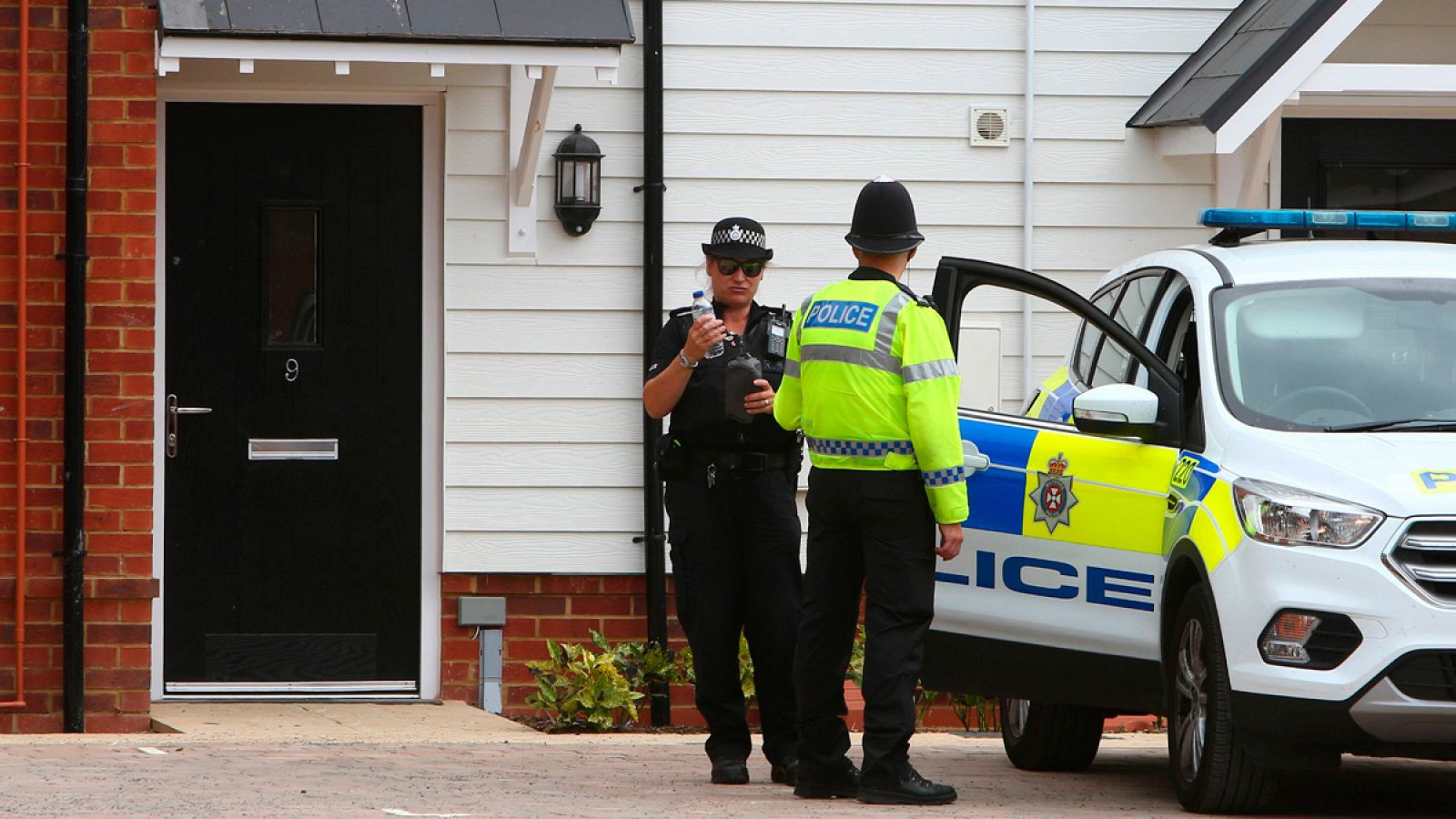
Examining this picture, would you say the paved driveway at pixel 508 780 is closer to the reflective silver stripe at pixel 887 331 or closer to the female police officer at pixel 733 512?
the female police officer at pixel 733 512

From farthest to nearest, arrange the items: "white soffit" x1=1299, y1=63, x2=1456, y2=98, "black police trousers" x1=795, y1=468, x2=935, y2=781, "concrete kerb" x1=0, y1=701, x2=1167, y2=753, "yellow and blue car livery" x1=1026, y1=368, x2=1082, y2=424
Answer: "white soffit" x1=1299, y1=63, x2=1456, y2=98 → "concrete kerb" x1=0, y1=701, x2=1167, y2=753 → "yellow and blue car livery" x1=1026, y1=368, x2=1082, y2=424 → "black police trousers" x1=795, y1=468, x2=935, y2=781

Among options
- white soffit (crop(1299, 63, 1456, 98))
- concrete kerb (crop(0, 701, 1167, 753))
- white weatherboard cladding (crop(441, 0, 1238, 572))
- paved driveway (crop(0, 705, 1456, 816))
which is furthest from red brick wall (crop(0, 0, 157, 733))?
white soffit (crop(1299, 63, 1456, 98))

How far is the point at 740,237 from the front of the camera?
687cm

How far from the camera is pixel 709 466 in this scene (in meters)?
6.88

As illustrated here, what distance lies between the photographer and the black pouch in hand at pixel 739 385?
6742 mm

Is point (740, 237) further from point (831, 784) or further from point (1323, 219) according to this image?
point (1323, 219)

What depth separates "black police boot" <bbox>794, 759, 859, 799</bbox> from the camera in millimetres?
6551

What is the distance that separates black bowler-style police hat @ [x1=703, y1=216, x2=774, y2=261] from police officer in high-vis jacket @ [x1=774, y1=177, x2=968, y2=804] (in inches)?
15.4

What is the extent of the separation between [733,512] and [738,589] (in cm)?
25

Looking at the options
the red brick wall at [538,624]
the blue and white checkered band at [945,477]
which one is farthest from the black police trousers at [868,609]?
the red brick wall at [538,624]

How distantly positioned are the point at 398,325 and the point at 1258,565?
4969 millimetres

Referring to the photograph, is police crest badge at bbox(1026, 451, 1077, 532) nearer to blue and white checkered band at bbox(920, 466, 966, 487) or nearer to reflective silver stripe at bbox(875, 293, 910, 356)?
blue and white checkered band at bbox(920, 466, 966, 487)

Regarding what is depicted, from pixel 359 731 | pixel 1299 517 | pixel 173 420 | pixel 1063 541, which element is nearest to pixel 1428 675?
pixel 1299 517

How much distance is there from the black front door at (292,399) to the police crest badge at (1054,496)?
12.6 feet
